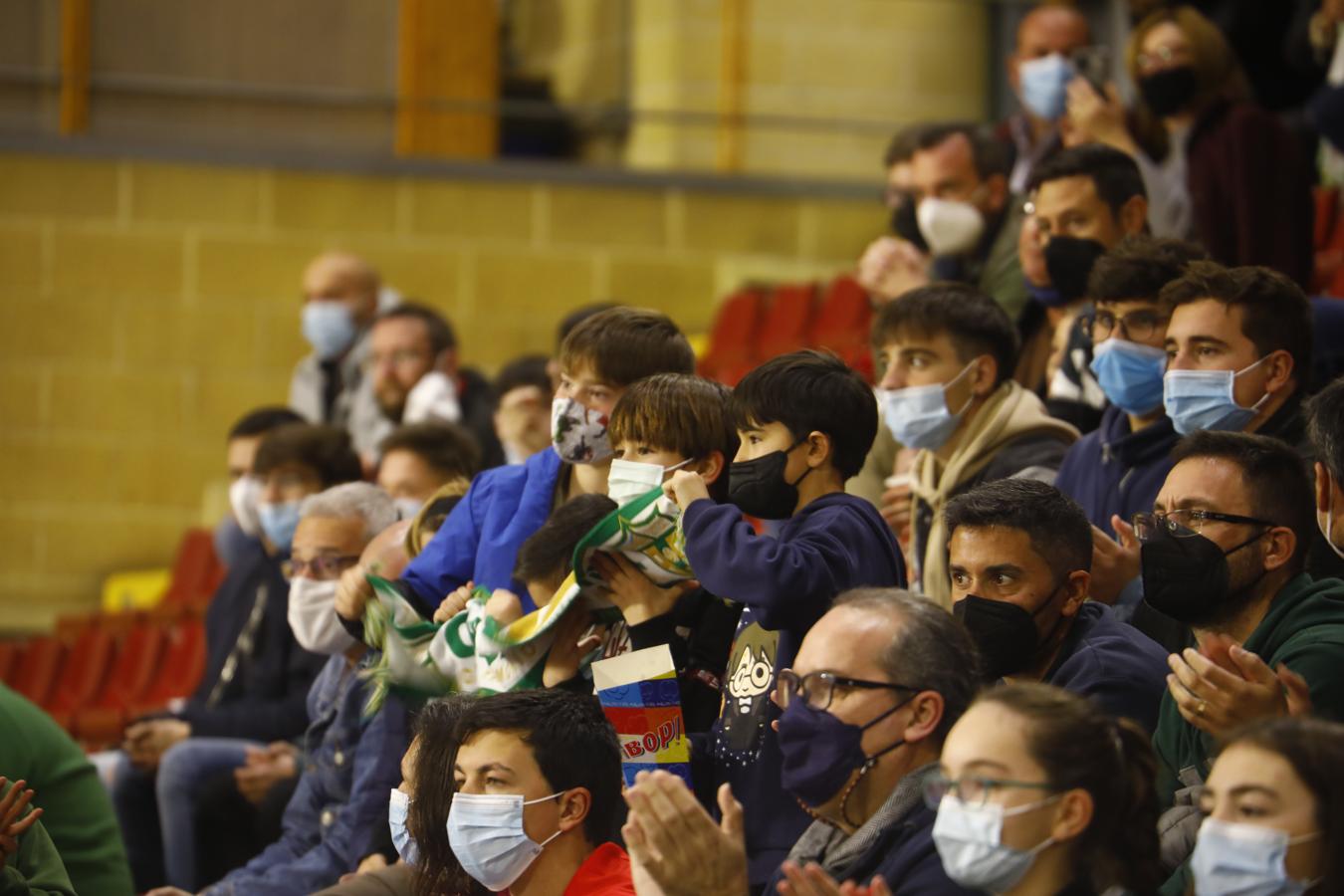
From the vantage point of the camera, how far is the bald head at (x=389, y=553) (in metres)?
4.51

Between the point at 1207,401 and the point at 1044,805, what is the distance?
1534 mm

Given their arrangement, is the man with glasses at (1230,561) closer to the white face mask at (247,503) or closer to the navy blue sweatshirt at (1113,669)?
the navy blue sweatshirt at (1113,669)

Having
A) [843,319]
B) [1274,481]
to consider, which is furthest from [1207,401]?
[843,319]

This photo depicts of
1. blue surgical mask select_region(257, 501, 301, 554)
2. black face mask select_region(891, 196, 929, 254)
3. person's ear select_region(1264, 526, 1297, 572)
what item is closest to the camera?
person's ear select_region(1264, 526, 1297, 572)

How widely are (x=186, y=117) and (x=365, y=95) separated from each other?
0.84 m

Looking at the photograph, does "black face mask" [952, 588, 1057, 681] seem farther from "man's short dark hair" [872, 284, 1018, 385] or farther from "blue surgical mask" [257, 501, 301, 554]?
"blue surgical mask" [257, 501, 301, 554]

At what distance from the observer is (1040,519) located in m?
3.35

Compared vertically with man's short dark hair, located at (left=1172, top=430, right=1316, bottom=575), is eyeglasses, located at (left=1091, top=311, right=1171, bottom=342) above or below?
above

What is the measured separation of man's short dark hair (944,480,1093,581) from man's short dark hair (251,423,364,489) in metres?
2.72

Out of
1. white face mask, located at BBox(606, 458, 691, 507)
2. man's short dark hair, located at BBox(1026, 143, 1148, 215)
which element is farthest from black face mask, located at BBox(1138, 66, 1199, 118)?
white face mask, located at BBox(606, 458, 691, 507)

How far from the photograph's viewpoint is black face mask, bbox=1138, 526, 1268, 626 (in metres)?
3.31

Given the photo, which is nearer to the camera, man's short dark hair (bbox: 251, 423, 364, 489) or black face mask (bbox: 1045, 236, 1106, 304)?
black face mask (bbox: 1045, 236, 1106, 304)

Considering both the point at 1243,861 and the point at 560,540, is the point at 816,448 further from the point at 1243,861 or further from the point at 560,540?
the point at 1243,861

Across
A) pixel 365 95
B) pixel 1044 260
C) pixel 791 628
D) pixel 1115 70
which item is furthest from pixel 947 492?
pixel 365 95
